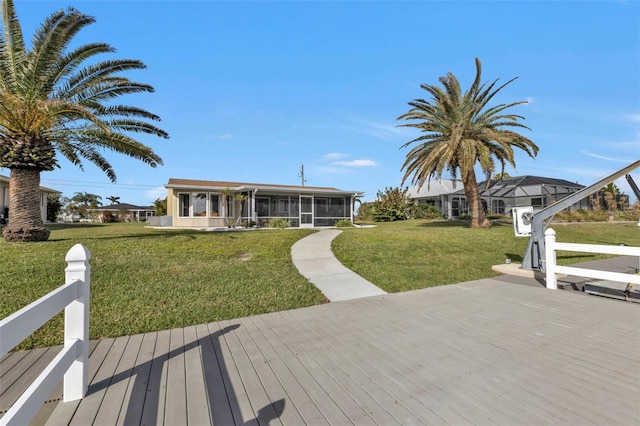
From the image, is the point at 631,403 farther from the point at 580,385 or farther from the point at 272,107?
the point at 272,107

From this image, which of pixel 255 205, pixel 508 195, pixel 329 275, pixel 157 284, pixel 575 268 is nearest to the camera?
pixel 157 284

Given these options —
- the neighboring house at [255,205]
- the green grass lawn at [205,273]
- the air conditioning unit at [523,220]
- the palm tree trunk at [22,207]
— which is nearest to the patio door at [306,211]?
the neighboring house at [255,205]

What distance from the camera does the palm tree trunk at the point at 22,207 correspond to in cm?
907

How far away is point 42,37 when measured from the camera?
30.2ft

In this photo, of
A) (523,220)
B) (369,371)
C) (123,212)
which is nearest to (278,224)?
(523,220)

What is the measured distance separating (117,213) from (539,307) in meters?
58.7

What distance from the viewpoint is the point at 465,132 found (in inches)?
623

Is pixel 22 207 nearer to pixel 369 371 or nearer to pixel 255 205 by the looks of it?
pixel 369 371

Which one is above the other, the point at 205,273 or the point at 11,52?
the point at 11,52

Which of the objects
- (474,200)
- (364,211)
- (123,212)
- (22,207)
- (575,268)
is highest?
(123,212)

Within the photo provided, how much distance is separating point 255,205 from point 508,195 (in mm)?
26583

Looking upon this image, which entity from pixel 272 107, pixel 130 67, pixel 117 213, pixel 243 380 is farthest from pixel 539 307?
pixel 117 213

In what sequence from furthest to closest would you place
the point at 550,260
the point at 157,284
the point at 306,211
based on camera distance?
the point at 306,211 → the point at 550,260 → the point at 157,284

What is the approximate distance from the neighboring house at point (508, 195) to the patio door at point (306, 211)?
1257 centimetres
